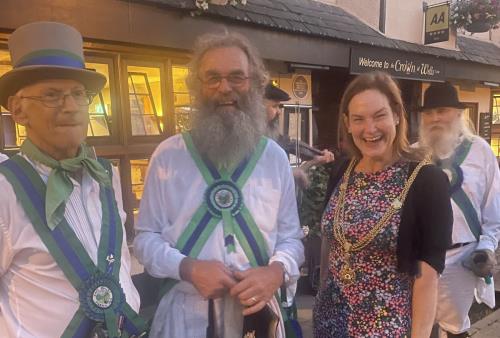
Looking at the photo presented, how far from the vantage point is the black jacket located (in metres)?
1.68

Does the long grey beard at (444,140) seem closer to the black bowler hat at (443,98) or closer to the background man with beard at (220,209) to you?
the black bowler hat at (443,98)

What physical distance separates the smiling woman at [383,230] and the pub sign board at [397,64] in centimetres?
439

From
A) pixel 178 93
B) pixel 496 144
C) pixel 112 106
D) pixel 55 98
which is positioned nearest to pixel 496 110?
pixel 496 144

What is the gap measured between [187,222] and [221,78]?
64cm

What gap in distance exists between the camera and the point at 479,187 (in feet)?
9.05

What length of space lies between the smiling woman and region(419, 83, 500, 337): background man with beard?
954mm

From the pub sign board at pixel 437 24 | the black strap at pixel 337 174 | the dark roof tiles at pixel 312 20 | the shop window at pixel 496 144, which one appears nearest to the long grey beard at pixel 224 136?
the black strap at pixel 337 174

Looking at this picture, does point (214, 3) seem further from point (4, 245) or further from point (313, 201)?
point (4, 245)

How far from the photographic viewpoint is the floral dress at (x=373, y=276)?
1758 millimetres

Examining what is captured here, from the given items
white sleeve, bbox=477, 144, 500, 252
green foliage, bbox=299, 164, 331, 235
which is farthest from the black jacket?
green foliage, bbox=299, 164, 331, 235

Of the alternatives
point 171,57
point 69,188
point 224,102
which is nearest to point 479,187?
point 224,102

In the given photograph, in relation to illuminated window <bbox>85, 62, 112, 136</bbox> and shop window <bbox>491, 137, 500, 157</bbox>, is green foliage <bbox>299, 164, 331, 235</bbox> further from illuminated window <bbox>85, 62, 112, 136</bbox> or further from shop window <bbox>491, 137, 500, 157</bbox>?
shop window <bbox>491, 137, 500, 157</bbox>

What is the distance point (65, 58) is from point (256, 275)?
1.04 m

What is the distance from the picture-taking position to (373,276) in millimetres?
1790
